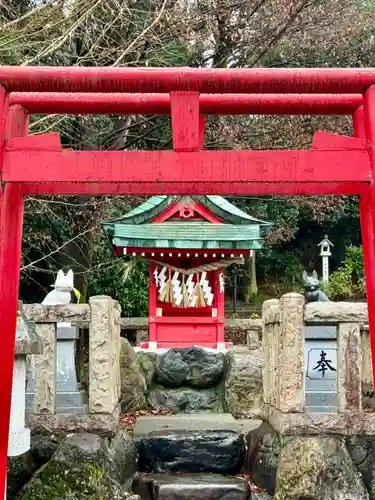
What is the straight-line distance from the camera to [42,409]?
5664mm

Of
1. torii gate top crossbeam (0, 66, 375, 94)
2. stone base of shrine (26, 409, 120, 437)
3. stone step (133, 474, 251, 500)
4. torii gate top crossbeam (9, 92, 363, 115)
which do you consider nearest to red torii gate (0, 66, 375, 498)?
torii gate top crossbeam (0, 66, 375, 94)

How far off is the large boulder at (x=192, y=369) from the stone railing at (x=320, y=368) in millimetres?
4075

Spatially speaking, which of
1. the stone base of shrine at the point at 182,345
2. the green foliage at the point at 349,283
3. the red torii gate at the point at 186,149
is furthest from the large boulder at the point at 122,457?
the green foliage at the point at 349,283

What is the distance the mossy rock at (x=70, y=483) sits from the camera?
486cm

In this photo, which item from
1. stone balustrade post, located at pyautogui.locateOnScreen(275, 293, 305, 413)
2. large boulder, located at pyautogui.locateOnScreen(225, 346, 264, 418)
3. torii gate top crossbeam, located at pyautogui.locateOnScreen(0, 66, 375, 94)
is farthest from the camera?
large boulder, located at pyautogui.locateOnScreen(225, 346, 264, 418)

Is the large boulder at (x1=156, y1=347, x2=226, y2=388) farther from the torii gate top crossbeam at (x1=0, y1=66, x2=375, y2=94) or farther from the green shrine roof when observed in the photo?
the torii gate top crossbeam at (x1=0, y1=66, x2=375, y2=94)

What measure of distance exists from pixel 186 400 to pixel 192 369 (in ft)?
1.72

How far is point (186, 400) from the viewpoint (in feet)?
32.1

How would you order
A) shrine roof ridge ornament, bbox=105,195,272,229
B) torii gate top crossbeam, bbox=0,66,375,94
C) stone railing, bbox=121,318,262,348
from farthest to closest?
1. stone railing, bbox=121,318,262,348
2. shrine roof ridge ornament, bbox=105,195,272,229
3. torii gate top crossbeam, bbox=0,66,375,94

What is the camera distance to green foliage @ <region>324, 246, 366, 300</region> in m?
18.8

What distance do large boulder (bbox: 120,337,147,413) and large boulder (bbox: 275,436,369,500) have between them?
3.95m

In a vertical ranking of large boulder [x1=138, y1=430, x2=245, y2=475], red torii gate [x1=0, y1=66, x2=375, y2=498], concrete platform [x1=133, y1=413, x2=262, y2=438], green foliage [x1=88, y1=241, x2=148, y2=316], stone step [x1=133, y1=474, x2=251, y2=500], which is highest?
green foliage [x1=88, y1=241, x2=148, y2=316]

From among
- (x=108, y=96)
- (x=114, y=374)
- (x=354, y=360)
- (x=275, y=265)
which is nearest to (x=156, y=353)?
(x=114, y=374)

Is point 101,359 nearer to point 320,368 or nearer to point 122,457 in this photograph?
point 122,457
